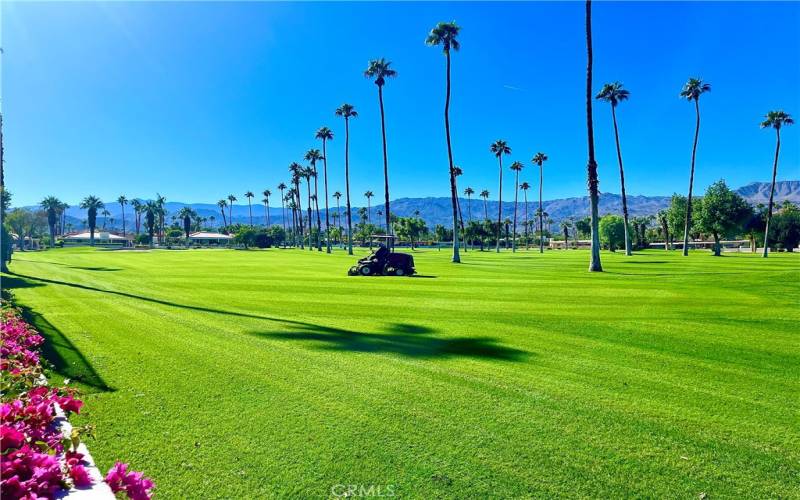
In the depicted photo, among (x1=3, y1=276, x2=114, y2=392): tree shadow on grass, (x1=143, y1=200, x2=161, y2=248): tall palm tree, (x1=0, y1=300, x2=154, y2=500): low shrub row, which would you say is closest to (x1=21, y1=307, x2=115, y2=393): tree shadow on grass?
(x1=3, y1=276, x2=114, y2=392): tree shadow on grass

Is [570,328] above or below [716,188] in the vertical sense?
below

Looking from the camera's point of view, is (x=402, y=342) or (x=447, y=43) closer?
(x=402, y=342)

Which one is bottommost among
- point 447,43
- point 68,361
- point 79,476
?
point 68,361

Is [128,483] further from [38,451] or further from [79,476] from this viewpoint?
[38,451]

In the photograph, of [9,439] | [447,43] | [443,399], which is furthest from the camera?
[447,43]

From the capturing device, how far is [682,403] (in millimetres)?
6082

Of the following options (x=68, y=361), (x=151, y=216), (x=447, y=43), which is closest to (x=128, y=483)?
(x=68, y=361)

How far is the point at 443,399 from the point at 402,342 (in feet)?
10.8

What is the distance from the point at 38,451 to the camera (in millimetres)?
3775

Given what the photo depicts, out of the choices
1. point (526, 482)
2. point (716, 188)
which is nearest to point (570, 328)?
point (526, 482)

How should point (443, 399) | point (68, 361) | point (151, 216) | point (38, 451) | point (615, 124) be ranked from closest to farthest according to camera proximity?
point (38, 451)
point (443, 399)
point (68, 361)
point (615, 124)
point (151, 216)

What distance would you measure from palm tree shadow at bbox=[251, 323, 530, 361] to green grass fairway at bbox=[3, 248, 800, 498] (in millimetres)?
71

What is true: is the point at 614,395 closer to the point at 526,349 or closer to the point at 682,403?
the point at 682,403

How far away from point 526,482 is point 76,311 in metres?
13.2
